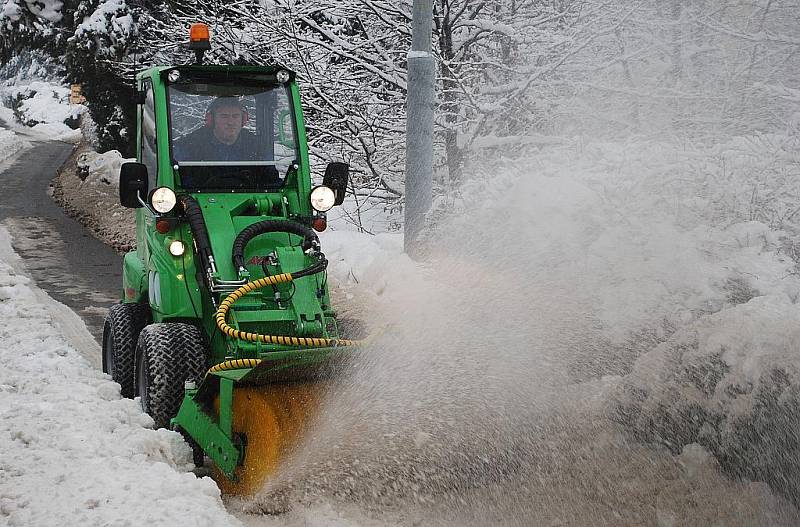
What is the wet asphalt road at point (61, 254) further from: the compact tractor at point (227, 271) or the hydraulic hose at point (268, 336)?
the hydraulic hose at point (268, 336)

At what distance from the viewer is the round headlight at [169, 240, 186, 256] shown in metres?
5.27

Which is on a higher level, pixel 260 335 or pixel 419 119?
pixel 419 119

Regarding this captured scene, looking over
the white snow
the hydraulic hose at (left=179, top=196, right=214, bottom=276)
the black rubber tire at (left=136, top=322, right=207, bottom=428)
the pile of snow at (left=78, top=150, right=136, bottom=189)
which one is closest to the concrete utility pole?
the hydraulic hose at (left=179, top=196, right=214, bottom=276)

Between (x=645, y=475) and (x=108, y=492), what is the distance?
2568 millimetres

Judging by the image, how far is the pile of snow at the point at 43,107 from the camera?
56.2 m

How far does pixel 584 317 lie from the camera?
258 inches

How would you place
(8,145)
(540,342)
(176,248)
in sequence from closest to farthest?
(176,248) < (540,342) < (8,145)

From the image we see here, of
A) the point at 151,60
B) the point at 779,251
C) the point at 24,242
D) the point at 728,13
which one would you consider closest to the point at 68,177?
the point at 151,60

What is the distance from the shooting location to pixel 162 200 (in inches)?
203

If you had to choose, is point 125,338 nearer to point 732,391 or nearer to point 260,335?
point 260,335

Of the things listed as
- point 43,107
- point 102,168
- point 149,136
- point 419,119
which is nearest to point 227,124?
point 149,136

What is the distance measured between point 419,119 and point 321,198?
336cm

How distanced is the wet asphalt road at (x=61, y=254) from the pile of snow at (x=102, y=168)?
992 mm

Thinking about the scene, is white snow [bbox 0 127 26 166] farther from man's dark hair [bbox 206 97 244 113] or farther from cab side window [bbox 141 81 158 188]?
man's dark hair [bbox 206 97 244 113]
